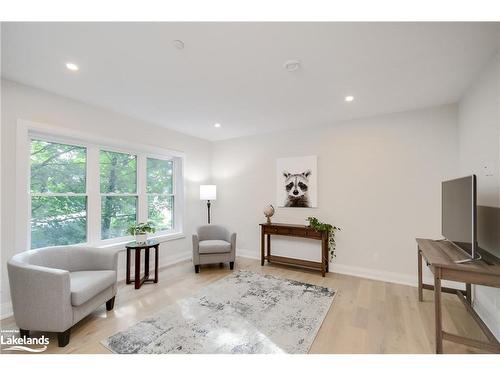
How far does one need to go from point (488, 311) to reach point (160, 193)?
4475 millimetres

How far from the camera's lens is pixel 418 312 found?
2.28 metres

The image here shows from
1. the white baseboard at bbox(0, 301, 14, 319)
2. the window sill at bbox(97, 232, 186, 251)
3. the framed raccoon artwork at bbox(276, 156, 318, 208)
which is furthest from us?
the framed raccoon artwork at bbox(276, 156, 318, 208)

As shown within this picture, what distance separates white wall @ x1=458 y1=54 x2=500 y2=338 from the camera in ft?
6.02

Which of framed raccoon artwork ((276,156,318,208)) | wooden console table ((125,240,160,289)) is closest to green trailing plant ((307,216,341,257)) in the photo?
framed raccoon artwork ((276,156,318,208))

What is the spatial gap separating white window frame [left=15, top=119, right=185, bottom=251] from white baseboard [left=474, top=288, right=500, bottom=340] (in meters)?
4.10

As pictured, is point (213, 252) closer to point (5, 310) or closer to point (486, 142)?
point (5, 310)

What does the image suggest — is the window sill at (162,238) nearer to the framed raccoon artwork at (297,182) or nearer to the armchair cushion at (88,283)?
the armchair cushion at (88,283)

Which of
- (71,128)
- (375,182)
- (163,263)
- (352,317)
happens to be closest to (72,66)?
(71,128)

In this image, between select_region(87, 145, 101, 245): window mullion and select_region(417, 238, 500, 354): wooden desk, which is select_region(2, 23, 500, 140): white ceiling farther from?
select_region(417, 238, 500, 354): wooden desk

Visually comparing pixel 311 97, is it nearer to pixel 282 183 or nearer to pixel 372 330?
pixel 282 183

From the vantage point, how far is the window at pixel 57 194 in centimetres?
256

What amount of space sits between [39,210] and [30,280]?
1.23 meters

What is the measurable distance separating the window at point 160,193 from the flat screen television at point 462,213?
4.07 metres
